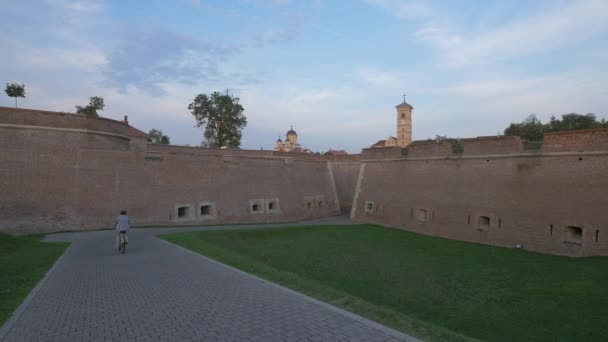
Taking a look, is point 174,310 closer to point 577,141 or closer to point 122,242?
point 122,242

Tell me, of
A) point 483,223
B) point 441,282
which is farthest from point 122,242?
point 483,223

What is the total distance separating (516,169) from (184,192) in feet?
58.7

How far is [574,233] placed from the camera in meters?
13.4

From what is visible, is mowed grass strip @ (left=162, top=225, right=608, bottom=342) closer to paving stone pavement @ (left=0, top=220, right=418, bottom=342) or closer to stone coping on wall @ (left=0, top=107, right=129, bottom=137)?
paving stone pavement @ (left=0, top=220, right=418, bottom=342)

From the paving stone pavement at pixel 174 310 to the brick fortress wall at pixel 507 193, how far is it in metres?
12.4

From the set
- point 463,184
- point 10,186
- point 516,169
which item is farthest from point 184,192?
point 516,169

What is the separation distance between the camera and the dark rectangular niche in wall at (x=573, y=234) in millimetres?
13187

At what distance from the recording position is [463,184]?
18266 millimetres

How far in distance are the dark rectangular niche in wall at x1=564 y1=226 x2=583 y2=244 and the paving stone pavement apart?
1235cm

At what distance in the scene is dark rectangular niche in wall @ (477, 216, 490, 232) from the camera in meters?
16.7

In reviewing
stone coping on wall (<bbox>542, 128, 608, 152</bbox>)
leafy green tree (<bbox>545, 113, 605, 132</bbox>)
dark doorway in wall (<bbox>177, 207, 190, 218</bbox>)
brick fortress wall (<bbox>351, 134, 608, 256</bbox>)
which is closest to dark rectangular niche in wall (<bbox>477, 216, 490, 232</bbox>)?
brick fortress wall (<bbox>351, 134, 608, 256</bbox>)

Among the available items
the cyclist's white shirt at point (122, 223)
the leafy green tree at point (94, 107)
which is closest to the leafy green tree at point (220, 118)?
the leafy green tree at point (94, 107)

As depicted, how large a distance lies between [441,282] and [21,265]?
1172 cm

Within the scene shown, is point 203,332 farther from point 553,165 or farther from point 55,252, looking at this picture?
point 553,165
